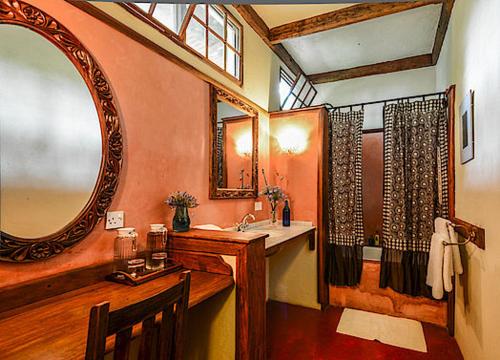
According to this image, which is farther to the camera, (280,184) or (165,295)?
(280,184)

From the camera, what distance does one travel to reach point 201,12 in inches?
89.9

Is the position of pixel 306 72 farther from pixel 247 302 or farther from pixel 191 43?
pixel 247 302

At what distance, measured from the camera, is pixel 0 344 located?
2.98 ft

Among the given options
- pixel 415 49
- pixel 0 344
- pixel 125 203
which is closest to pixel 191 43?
pixel 125 203

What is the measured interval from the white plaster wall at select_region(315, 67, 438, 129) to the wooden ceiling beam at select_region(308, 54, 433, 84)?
0.11 metres

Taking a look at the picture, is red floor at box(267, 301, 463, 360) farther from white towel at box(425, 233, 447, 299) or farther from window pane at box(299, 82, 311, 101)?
window pane at box(299, 82, 311, 101)

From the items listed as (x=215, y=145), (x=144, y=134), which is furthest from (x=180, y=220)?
(x=215, y=145)

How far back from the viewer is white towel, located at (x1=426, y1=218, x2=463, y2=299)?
6.80 ft

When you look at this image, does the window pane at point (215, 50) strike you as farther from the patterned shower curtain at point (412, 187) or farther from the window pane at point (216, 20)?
the patterned shower curtain at point (412, 187)

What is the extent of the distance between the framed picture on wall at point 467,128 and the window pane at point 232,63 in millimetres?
1882

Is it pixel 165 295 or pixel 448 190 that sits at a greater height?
pixel 448 190

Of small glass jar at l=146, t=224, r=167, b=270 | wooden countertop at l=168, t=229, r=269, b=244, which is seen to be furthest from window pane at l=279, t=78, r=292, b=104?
small glass jar at l=146, t=224, r=167, b=270

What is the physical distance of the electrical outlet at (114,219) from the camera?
1521mm

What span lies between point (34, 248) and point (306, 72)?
13.5ft
